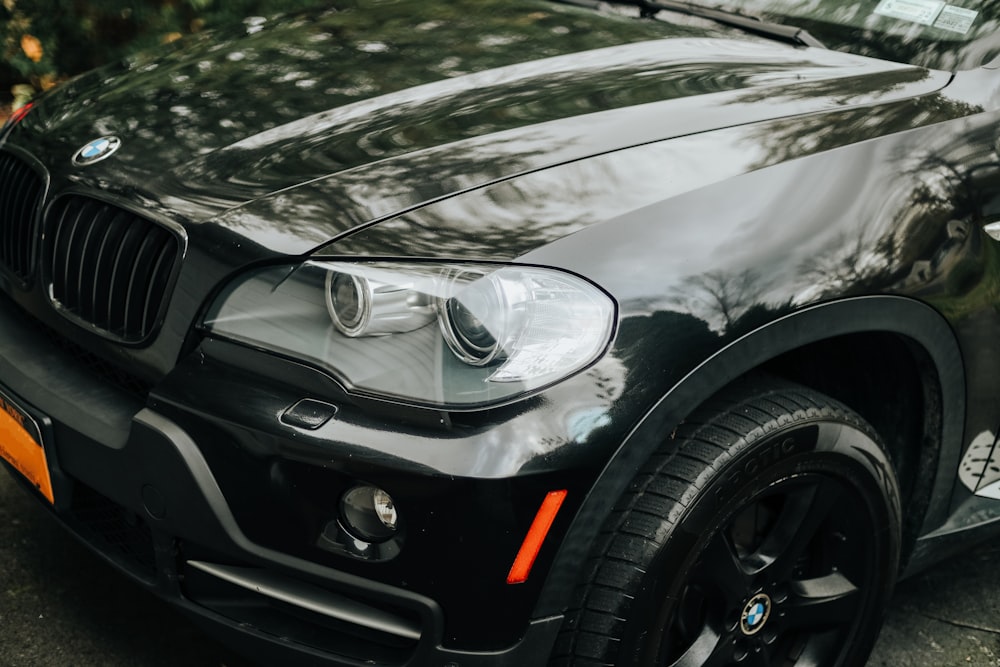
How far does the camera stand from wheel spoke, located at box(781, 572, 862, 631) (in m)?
2.18

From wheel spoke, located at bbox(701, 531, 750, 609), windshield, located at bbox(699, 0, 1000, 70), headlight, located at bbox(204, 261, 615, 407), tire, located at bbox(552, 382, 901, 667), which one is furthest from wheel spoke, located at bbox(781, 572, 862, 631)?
windshield, located at bbox(699, 0, 1000, 70)

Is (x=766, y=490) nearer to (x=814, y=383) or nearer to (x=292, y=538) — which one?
(x=814, y=383)

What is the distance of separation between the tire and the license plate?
985 millimetres

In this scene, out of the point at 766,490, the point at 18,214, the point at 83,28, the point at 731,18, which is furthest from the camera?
the point at 83,28

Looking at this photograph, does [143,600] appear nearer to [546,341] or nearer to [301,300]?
[301,300]

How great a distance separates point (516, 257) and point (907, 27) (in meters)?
1.25

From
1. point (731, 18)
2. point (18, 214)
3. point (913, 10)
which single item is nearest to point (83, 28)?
point (18, 214)

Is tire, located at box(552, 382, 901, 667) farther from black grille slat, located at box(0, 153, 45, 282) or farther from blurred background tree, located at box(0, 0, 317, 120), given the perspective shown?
blurred background tree, located at box(0, 0, 317, 120)

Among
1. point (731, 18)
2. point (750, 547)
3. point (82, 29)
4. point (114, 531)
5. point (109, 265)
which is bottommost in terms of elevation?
point (82, 29)

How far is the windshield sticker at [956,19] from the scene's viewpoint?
2447 mm

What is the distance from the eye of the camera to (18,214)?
239 cm

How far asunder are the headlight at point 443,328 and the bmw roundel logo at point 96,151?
0.68 metres

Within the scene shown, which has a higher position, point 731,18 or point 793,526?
point 731,18

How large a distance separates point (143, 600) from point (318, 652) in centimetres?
87
